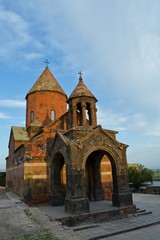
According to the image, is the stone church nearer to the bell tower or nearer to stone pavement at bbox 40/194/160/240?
the bell tower

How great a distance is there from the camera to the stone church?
10852 mm

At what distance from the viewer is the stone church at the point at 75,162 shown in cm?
1085

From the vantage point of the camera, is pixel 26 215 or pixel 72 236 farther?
pixel 26 215

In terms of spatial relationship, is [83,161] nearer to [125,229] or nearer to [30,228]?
[125,229]

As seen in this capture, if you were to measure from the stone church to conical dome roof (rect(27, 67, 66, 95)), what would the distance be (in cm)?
414

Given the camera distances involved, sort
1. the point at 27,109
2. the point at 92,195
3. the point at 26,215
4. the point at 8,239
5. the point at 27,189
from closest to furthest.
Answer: the point at 8,239 → the point at 26,215 → the point at 27,189 → the point at 92,195 → the point at 27,109

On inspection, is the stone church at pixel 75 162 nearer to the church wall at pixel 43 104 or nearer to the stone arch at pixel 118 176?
the stone arch at pixel 118 176

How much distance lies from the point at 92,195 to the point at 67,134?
5.26 m

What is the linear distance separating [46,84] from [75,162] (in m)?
11.7

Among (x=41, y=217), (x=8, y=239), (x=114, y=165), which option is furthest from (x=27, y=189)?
(x=8, y=239)

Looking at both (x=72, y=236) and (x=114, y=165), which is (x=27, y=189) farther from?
(x=72, y=236)

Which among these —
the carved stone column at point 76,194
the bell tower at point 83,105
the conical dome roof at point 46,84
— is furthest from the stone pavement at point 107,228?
the conical dome roof at point 46,84

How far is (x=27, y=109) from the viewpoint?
67.5 ft

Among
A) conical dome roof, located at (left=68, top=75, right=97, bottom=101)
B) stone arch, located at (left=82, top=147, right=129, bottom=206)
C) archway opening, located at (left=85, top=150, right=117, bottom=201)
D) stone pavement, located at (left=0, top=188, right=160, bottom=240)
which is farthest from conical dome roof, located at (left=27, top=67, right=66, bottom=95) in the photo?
stone pavement, located at (left=0, top=188, right=160, bottom=240)
